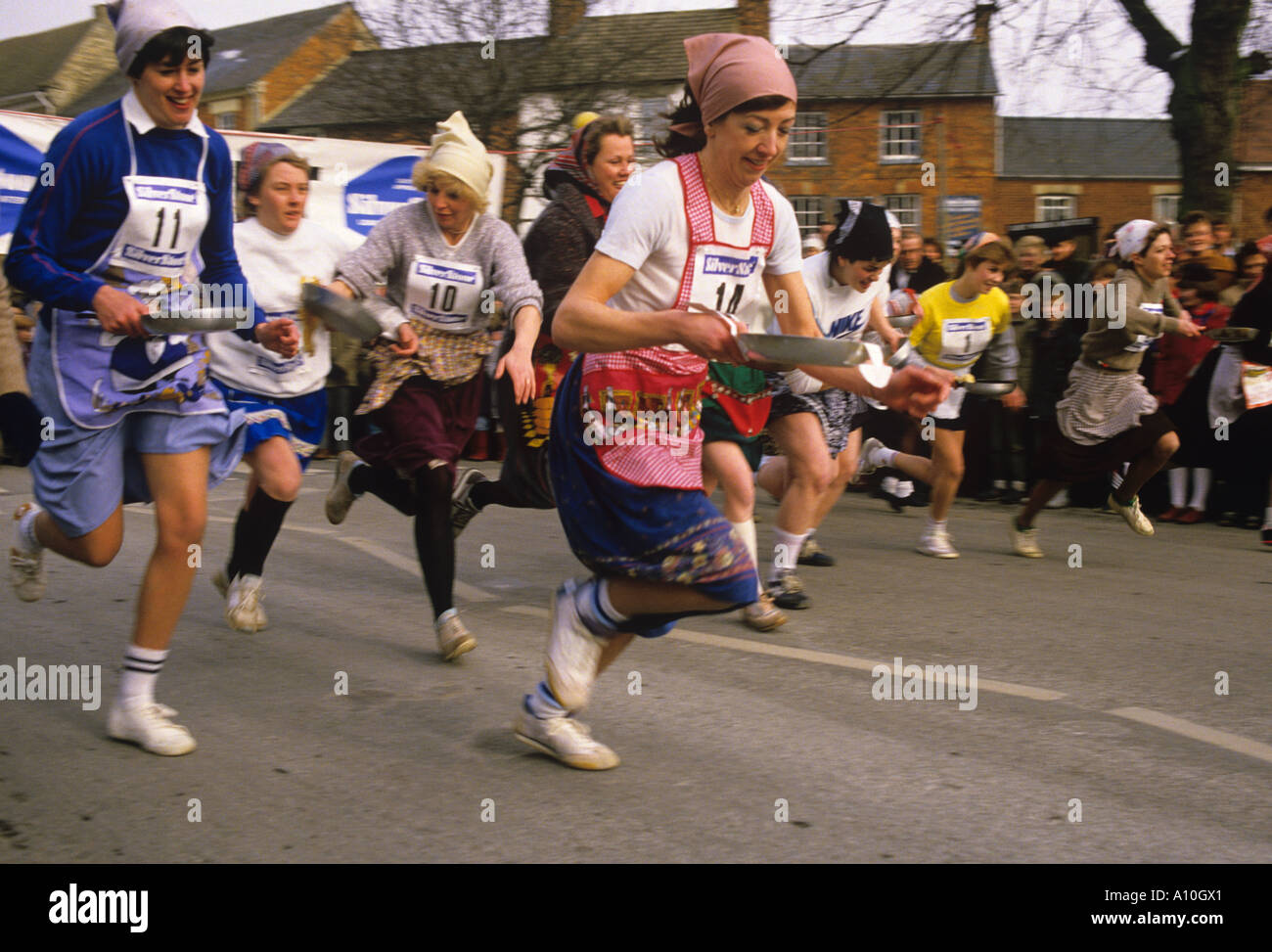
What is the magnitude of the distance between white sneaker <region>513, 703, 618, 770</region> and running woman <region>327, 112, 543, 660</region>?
4.40 feet

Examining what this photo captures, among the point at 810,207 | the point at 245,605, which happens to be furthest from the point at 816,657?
the point at 810,207

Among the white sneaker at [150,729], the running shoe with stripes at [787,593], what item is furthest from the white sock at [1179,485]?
the white sneaker at [150,729]

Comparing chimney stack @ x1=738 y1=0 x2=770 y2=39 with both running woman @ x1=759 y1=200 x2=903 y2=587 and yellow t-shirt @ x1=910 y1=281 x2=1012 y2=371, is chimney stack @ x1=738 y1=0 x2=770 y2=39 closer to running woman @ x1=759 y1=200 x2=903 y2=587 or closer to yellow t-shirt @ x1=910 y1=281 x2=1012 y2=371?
yellow t-shirt @ x1=910 y1=281 x2=1012 y2=371

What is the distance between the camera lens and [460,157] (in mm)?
5512

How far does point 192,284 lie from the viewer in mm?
4340

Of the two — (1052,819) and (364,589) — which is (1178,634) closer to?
(1052,819)

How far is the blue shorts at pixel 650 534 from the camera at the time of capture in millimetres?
3748

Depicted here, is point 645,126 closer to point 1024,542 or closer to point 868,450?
point 868,450

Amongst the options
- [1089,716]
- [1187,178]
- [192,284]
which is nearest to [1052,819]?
[1089,716]

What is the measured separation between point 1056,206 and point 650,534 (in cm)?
5348

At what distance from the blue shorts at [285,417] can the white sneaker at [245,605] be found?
53 centimetres

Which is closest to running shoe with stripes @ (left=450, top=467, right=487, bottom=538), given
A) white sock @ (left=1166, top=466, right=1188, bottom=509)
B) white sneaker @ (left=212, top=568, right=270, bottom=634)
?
white sneaker @ (left=212, top=568, right=270, bottom=634)
